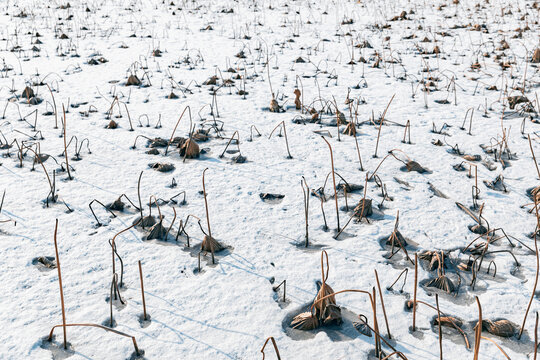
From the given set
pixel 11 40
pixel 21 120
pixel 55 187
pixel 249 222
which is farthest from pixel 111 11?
pixel 249 222

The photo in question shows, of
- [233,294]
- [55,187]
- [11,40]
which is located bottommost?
[233,294]

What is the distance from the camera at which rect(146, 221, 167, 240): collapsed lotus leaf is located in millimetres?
2760

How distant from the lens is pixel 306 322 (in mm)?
2107

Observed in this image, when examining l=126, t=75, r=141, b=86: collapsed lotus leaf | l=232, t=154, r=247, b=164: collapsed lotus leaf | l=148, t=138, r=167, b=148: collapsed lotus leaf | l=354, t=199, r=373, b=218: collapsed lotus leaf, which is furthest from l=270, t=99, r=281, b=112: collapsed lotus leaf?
l=354, t=199, r=373, b=218: collapsed lotus leaf

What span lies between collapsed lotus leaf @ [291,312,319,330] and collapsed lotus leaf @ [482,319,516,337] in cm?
81

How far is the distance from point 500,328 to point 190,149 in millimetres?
2690

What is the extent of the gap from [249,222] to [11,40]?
22.6 ft

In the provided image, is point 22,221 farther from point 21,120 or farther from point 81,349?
point 21,120

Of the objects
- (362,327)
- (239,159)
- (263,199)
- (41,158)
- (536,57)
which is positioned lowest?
(362,327)

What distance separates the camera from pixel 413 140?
4.33 m

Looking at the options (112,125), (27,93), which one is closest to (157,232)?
(112,125)

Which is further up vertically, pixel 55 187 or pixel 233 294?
pixel 55 187

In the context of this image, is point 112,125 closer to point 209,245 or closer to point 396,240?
point 209,245

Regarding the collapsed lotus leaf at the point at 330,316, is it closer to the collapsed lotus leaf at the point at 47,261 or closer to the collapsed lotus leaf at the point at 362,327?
the collapsed lotus leaf at the point at 362,327
